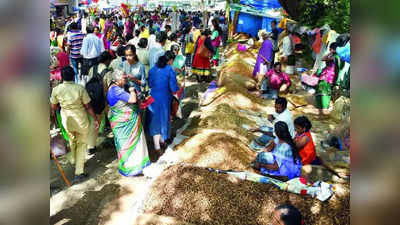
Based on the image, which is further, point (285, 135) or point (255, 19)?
point (255, 19)

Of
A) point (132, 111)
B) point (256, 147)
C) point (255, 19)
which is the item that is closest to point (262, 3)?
point (255, 19)

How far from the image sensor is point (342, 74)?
7074 mm

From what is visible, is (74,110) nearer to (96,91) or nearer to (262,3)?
(96,91)

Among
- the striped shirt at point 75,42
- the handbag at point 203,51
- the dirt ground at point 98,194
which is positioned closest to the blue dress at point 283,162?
the dirt ground at point 98,194

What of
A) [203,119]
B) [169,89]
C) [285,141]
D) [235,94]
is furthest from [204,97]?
[285,141]

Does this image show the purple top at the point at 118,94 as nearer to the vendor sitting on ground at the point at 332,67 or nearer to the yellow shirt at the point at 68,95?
the yellow shirt at the point at 68,95

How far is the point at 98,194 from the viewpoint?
163 inches

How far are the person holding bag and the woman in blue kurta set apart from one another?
13.8ft

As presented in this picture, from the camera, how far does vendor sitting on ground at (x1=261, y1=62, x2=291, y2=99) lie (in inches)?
313

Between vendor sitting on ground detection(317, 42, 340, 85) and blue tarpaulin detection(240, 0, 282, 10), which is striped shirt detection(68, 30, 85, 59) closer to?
vendor sitting on ground detection(317, 42, 340, 85)

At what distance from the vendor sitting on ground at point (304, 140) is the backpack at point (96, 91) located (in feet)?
9.42

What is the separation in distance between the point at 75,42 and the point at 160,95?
3.39 metres

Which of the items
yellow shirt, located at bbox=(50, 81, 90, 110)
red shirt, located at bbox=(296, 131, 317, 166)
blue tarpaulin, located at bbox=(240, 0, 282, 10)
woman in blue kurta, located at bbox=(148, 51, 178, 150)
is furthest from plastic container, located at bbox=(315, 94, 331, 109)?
blue tarpaulin, located at bbox=(240, 0, 282, 10)
